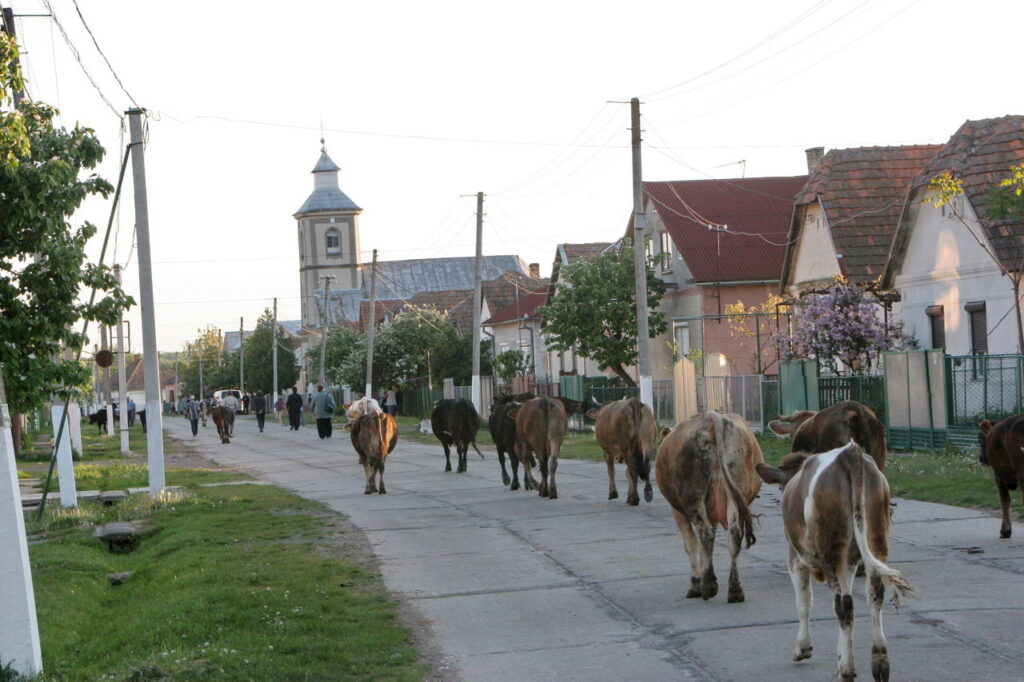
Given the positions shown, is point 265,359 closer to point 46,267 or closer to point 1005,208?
point 1005,208

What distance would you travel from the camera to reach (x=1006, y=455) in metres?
12.1

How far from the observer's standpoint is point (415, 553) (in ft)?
44.9

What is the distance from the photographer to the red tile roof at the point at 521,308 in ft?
203

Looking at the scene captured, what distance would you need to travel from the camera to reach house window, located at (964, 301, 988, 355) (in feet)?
95.8

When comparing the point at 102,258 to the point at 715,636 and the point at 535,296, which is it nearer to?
the point at 715,636

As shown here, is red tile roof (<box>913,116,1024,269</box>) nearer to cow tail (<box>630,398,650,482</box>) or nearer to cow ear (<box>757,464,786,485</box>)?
cow tail (<box>630,398,650,482</box>)

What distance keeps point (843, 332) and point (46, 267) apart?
65.8 ft

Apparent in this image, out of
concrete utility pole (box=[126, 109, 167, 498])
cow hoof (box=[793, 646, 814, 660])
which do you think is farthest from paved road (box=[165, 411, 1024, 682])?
concrete utility pole (box=[126, 109, 167, 498])

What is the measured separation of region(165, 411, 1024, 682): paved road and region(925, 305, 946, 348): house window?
1466cm

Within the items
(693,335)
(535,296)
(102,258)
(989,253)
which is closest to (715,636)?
(102,258)

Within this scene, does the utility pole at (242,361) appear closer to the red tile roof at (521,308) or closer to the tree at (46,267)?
the red tile roof at (521,308)

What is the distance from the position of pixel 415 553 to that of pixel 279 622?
167 inches

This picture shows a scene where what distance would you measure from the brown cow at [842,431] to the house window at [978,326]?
1958cm

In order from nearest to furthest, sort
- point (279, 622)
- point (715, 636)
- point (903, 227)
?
point (715, 636) → point (279, 622) → point (903, 227)
